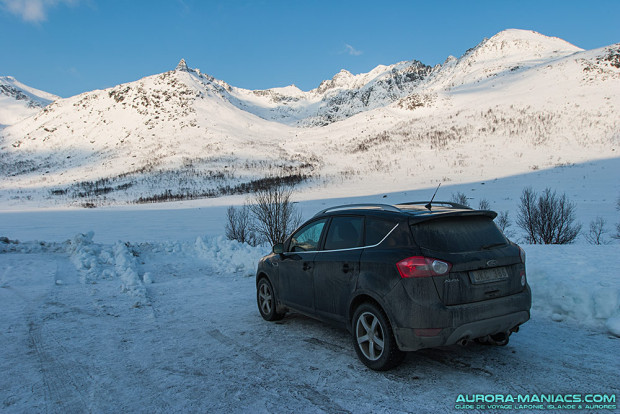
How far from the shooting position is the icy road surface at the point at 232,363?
3584 millimetres

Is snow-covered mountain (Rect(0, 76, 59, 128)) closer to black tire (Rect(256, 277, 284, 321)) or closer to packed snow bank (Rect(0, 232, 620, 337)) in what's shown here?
packed snow bank (Rect(0, 232, 620, 337))

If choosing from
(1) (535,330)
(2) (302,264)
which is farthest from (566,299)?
(2) (302,264)

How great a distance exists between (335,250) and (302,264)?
2.36 feet

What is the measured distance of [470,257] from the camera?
379 cm

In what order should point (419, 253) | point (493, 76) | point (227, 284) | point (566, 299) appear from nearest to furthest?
point (419, 253), point (566, 299), point (227, 284), point (493, 76)

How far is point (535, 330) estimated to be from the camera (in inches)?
199

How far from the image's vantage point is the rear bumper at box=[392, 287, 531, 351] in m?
3.61

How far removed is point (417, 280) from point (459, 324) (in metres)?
0.56

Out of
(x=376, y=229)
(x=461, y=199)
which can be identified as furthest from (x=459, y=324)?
(x=461, y=199)

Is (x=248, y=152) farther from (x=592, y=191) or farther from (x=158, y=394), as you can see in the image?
(x=158, y=394)

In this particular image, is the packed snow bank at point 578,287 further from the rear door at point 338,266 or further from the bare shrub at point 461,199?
the bare shrub at point 461,199

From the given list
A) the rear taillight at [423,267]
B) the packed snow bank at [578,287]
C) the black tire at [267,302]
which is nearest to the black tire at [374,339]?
the rear taillight at [423,267]

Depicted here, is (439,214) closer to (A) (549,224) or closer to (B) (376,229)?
(B) (376,229)

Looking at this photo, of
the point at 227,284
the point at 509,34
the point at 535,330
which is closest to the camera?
the point at 535,330
